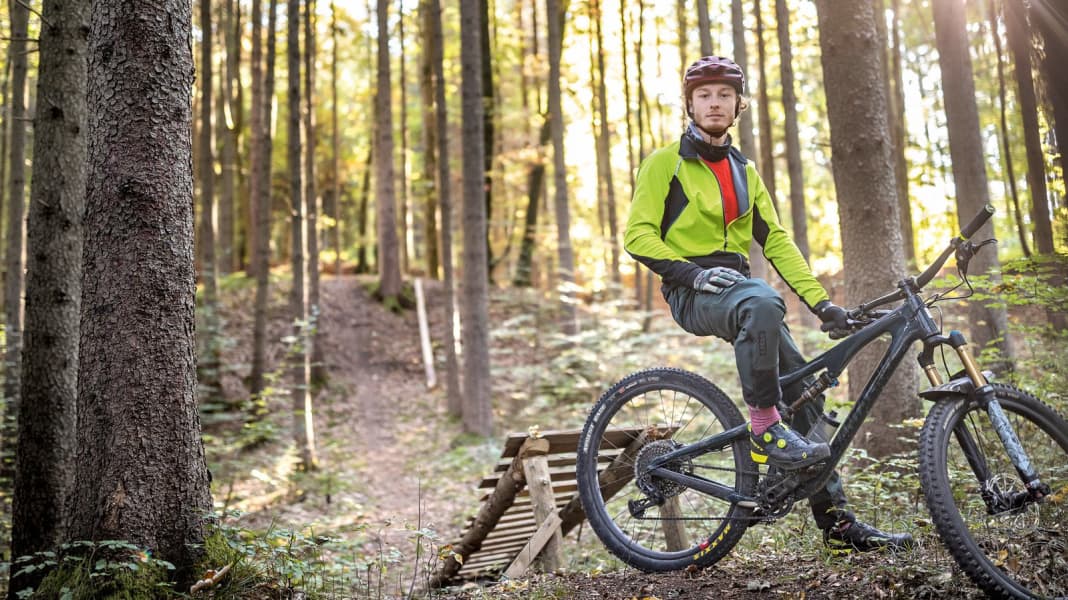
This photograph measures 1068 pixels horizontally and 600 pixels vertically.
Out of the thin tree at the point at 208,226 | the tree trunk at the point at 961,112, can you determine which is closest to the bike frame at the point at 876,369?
the tree trunk at the point at 961,112

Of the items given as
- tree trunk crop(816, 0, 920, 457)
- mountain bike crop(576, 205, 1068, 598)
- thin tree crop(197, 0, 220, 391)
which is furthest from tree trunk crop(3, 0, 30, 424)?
tree trunk crop(816, 0, 920, 457)

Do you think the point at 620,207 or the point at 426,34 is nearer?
the point at 426,34

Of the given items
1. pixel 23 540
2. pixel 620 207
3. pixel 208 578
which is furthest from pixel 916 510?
pixel 620 207

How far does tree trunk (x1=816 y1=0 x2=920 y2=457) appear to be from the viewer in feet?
18.9

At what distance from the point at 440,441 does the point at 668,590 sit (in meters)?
10.2

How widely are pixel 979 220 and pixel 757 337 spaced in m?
1.04

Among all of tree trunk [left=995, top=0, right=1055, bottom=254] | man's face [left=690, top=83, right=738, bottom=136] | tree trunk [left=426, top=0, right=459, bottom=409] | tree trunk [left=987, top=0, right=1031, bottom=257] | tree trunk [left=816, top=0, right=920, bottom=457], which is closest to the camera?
man's face [left=690, top=83, right=738, bottom=136]

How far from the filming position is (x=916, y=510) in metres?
4.71

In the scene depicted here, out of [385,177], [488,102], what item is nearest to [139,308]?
[385,177]

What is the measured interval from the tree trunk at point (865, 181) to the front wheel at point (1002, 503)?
242 cm

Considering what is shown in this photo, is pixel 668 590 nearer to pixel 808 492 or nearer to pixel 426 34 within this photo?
pixel 808 492

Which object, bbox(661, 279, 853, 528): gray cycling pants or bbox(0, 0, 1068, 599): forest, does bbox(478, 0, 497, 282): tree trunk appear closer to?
bbox(0, 0, 1068, 599): forest

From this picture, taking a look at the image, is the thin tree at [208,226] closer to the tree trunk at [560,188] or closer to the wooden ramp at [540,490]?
the tree trunk at [560,188]

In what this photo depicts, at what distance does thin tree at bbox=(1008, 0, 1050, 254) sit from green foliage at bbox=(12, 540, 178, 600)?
16.8 feet
